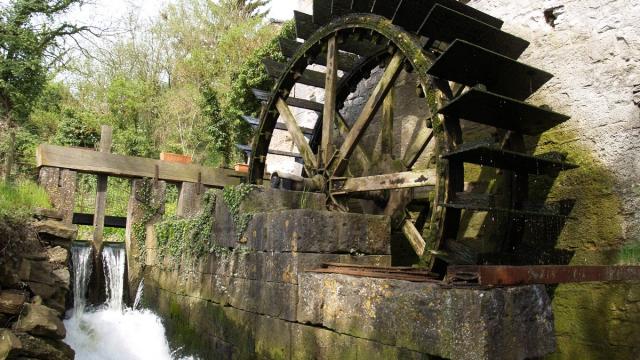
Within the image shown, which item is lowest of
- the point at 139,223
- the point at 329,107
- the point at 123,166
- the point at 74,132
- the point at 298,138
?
the point at 139,223

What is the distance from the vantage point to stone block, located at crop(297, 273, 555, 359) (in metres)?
2.34

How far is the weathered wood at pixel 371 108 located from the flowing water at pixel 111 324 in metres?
3.02

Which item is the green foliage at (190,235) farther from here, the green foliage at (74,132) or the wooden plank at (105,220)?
the green foliage at (74,132)

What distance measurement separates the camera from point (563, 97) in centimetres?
437

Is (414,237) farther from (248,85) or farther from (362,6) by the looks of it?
(248,85)

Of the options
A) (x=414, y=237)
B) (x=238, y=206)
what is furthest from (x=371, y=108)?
(x=238, y=206)

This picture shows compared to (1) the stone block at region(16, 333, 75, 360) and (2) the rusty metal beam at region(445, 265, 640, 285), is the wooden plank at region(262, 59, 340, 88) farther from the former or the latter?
Result: (2) the rusty metal beam at region(445, 265, 640, 285)

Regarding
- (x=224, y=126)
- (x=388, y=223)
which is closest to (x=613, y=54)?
(x=388, y=223)

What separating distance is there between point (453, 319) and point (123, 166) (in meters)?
6.73

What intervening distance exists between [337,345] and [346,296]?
32 cm

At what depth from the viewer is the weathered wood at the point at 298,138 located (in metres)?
5.69

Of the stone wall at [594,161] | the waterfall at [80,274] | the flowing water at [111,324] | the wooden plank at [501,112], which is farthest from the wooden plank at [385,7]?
the waterfall at [80,274]

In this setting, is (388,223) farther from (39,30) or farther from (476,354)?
(39,30)

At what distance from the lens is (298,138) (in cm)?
605
